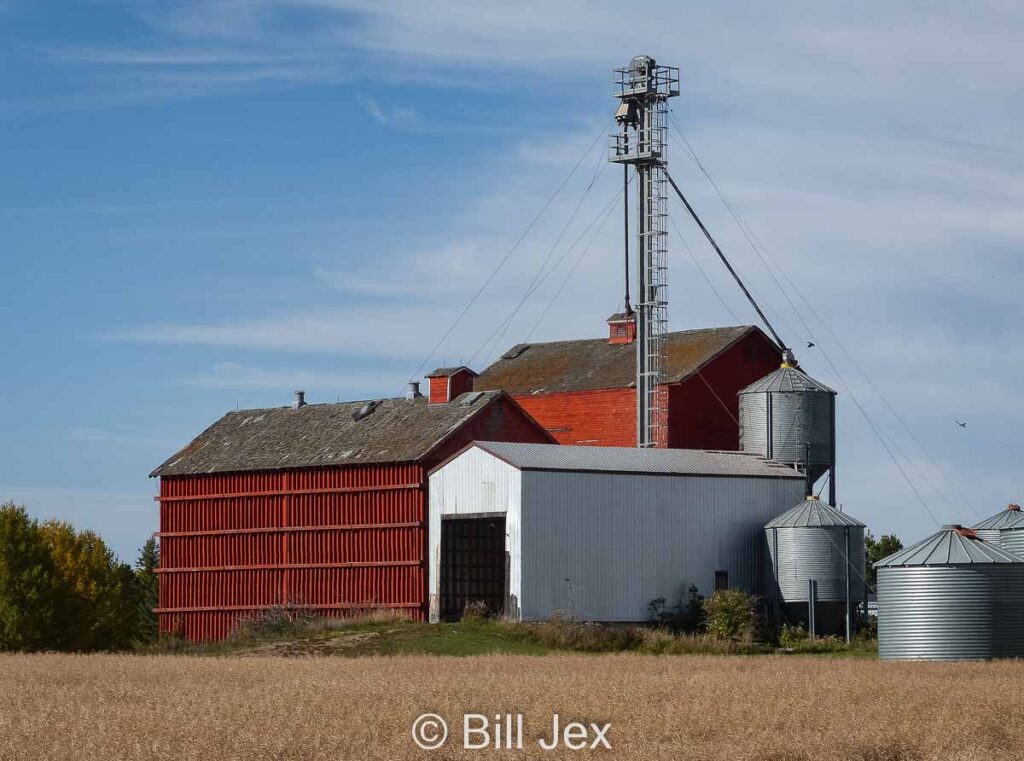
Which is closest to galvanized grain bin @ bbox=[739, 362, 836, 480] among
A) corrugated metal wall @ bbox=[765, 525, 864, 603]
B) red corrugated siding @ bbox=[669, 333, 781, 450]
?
red corrugated siding @ bbox=[669, 333, 781, 450]

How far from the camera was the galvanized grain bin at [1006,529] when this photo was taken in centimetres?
4969

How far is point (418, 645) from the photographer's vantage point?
45750mm

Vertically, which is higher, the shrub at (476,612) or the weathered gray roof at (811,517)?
the weathered gray roof at (811,517)

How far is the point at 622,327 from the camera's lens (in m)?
68.6

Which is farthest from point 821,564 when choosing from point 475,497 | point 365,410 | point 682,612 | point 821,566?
point 365,410

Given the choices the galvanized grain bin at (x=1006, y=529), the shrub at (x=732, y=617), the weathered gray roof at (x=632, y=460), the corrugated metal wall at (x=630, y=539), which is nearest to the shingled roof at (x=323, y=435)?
the weathered gray roof at (x=632, y=460)

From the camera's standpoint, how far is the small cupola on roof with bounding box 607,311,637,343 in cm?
6800

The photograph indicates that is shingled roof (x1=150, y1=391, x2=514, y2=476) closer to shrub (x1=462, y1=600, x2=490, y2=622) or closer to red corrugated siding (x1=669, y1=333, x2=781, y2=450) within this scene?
shrub (x1=462, y1=600, x2=490, y2=622)

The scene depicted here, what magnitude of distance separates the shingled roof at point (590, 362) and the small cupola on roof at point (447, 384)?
Answer: 7.05 meters

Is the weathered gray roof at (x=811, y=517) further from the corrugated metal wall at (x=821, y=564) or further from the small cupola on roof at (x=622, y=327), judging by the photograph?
the small cupola on roof at (x=622, y=327)

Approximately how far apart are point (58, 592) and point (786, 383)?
3201 centimetres

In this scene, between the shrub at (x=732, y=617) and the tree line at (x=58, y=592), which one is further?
the tree line at (x=58, y=592)

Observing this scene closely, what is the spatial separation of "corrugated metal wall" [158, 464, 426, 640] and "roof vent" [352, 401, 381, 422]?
3.14 m

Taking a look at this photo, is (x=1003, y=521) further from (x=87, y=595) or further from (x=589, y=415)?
(x=87, y=595)
